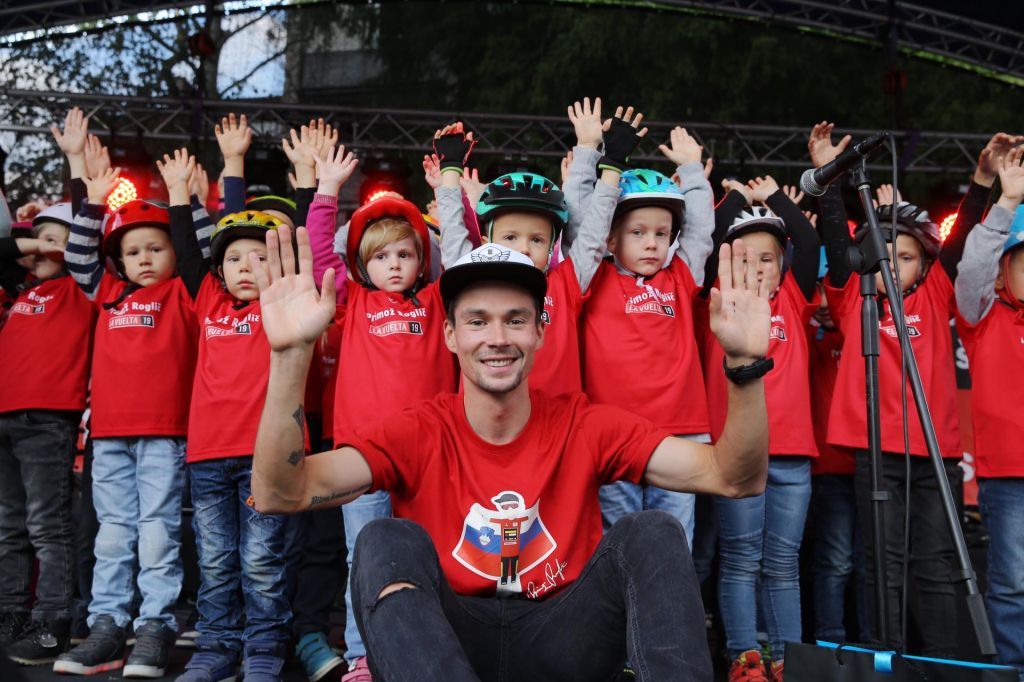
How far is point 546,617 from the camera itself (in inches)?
96.6

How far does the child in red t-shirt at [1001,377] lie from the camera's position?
3832 mm

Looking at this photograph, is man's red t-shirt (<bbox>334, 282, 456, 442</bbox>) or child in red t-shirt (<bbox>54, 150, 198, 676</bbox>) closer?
man's red t-shirt (<bbox>334, 282, 456, 442</bbox>)

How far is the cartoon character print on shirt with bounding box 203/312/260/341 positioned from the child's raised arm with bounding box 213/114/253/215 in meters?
0.56

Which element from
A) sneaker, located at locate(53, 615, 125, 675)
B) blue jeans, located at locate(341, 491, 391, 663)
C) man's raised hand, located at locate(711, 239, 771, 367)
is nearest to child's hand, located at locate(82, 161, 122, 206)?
sneaker, located at locate(53, 615, 125, 675)

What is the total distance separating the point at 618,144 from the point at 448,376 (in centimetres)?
120

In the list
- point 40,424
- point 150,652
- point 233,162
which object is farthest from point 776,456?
point 40,424

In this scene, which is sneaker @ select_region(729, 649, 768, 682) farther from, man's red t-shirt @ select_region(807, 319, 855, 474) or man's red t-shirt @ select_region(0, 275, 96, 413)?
man's red t-shirt @ select_region(0, 275, 96, 413)

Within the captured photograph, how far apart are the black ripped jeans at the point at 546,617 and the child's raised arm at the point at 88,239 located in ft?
9.02

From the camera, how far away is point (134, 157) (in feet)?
27.4

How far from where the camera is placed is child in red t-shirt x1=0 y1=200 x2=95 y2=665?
14.3 ft

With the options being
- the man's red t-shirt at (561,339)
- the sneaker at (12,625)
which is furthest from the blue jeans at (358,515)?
the sneaker at (12,625)

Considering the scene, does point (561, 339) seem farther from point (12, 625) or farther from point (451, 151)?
point (12, 625)

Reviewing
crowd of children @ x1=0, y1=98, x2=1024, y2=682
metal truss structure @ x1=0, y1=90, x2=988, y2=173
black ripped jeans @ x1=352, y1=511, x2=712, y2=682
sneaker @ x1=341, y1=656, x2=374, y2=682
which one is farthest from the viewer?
metal truss structure @ x1=0, y1=90, x2=988, y2=173

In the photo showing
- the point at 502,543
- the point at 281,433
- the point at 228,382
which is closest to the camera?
the point at 281,433
